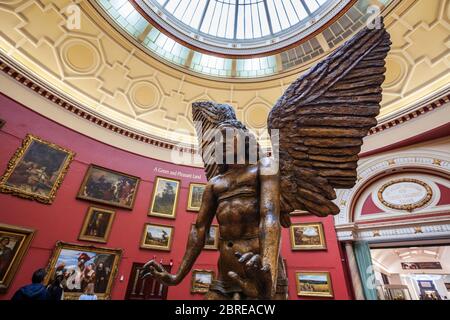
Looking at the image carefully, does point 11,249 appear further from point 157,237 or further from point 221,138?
point 221,138

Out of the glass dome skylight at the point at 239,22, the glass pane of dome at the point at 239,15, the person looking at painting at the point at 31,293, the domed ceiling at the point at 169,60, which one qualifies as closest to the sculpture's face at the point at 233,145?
the person looking at painting at the point at 31,293

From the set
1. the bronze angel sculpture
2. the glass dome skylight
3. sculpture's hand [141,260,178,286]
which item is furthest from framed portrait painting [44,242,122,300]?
the glass dome skylight

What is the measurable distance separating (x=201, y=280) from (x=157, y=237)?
2566mm

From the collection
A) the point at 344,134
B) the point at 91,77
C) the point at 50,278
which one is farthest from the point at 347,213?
the point at 91,77

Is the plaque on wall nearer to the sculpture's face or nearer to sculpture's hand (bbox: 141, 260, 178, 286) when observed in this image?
the sculpture's face

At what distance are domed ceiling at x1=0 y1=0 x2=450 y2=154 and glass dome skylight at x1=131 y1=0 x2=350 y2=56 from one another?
9 cm

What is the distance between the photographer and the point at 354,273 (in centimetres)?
841

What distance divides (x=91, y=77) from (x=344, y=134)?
1217 cm

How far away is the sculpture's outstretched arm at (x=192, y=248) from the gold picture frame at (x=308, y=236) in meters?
8.45

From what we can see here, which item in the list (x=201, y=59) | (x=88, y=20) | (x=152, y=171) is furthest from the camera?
(x=201, y=59)

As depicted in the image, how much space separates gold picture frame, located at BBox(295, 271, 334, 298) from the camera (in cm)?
833

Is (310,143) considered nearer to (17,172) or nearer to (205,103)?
(205,103)

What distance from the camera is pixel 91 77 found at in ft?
35.1

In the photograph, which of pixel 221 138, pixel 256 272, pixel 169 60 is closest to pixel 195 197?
pixel 169 60
